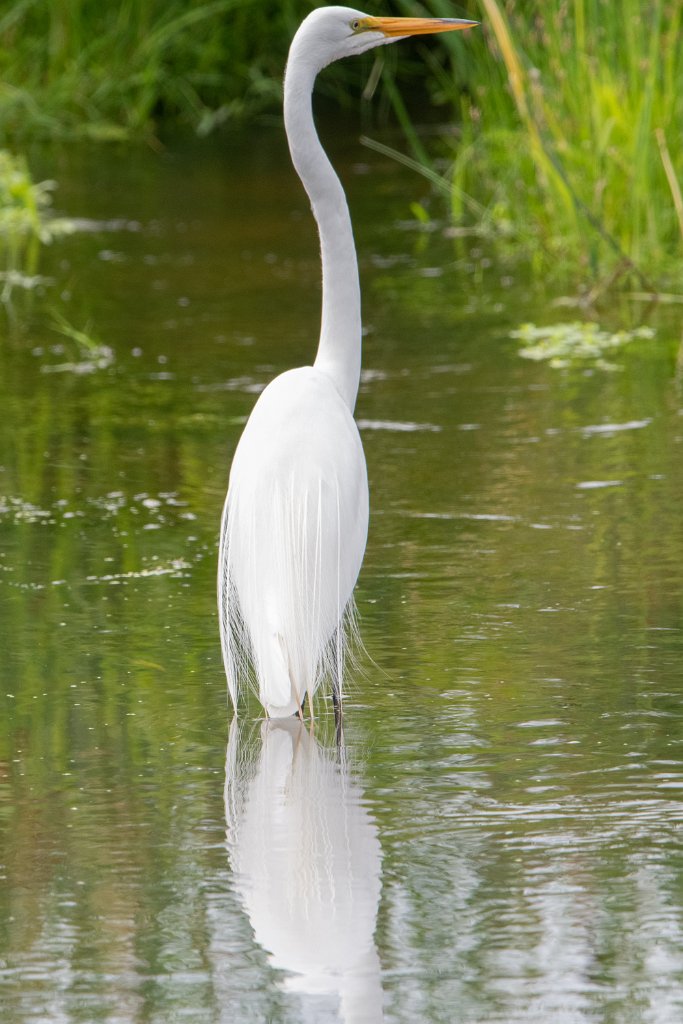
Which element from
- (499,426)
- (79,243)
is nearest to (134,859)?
(499,426)

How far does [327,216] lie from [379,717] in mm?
1156

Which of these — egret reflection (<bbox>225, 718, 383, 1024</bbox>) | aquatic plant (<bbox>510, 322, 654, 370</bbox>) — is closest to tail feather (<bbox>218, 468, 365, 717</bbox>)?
egret reflection (<bbox>225, 718, 383, 1024</bbox>)

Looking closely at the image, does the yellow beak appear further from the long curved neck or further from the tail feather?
the tail feather

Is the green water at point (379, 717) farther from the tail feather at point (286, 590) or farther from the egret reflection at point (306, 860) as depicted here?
the tail feather at point (286, 590)

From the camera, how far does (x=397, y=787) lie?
272 cm

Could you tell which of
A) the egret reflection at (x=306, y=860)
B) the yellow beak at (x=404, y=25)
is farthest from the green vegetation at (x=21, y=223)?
the egret reflection at (x=306, y=860)

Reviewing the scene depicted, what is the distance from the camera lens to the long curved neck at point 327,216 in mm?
3613

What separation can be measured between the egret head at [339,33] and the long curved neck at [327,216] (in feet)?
0.09

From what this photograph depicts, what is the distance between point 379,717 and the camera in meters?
3.02

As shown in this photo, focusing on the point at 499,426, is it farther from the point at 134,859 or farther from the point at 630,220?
the point at 134,859

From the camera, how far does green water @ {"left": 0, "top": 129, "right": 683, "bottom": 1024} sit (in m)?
2.22

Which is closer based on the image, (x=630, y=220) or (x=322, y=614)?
(x=322, y=614)

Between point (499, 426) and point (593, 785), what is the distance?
7.20 feet

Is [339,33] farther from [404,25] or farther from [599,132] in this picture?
[599,132]
